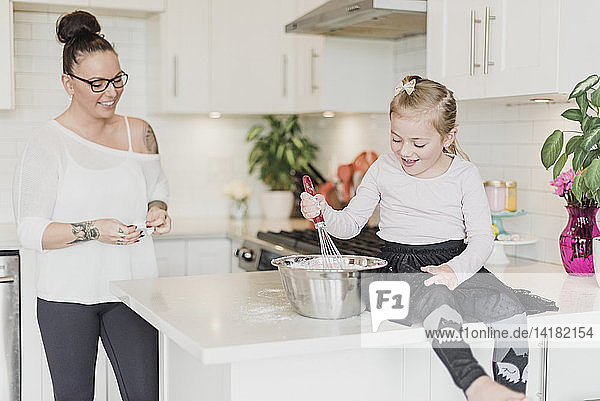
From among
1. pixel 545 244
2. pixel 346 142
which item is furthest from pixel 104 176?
pixel 346 142

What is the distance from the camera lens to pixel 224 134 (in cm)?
429

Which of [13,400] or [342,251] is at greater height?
[342,251]

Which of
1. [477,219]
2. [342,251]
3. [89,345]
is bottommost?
[89,345]

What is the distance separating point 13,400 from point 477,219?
2.27 m

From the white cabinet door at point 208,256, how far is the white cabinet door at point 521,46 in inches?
67.4

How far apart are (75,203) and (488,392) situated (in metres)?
1.41

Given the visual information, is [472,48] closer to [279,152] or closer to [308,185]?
[308,185]

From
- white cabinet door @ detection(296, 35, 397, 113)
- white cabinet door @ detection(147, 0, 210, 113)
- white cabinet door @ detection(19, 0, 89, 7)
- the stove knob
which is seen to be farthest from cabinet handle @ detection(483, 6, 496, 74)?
white cabinet door @ detection(19, 0, 89, 7)

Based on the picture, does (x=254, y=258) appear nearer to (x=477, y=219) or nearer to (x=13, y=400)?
(x=13, y=400)

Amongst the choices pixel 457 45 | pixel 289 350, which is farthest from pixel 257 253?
pixel 289 350

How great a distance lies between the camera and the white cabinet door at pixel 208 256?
3605mm

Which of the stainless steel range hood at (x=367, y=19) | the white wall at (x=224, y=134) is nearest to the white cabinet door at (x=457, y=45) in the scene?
the stainless steel range hood at (x=367, y=19)

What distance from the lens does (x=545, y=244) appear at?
8.95ft

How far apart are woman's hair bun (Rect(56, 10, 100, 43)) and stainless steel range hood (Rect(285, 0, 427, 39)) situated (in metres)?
1.03
